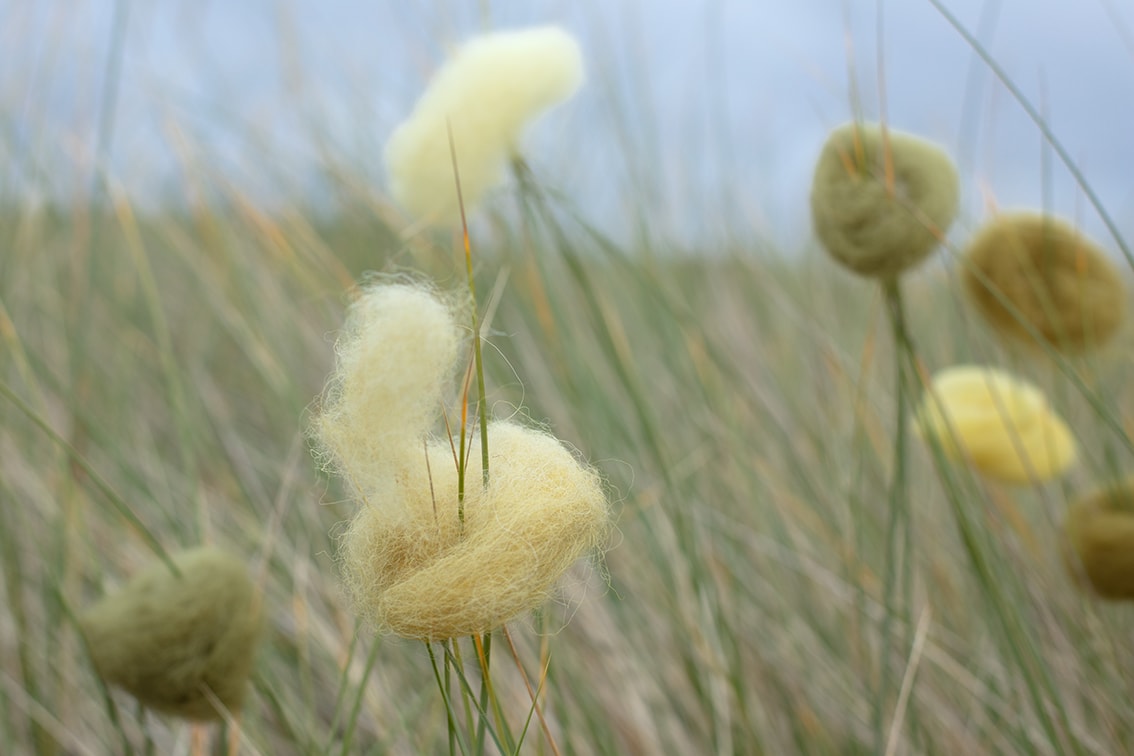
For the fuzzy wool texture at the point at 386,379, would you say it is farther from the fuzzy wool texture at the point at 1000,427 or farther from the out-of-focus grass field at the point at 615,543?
the fuzzy wool texture at the point at 1000,427

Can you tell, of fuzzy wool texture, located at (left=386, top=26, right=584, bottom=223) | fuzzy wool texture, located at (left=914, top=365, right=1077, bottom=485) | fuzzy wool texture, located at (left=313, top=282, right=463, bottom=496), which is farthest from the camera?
fuzzy wool texture, located at (left=914, top=365, right=1077, bottom=485)

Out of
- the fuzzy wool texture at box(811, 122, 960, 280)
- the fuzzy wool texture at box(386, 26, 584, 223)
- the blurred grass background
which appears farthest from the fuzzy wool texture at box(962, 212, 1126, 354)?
the fuzzy wool texture at box(386, 26, 584, 223)

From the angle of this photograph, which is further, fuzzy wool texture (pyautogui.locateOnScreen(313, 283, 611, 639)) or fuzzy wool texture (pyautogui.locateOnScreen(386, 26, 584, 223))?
fuzzy wool texture (pyautogui.locateOnScreen(386, 26, 584, 223))

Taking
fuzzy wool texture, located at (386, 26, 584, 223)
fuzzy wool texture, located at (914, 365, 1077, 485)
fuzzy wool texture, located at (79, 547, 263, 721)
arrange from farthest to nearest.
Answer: fuzzy wool texture, located at (914, 365, 1077, 485) < fuzzy wool texture, located at (386, 26, 584, 223) < fuzzy wool texture, located at (79, 547, 263, 721)

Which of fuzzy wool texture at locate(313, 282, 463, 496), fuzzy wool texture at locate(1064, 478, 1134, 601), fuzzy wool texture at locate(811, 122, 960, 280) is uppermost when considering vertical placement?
fuzzy wool texture at locate(811, 122, 960, 280)

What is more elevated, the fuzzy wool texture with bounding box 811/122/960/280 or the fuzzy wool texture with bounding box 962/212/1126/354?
the fuzzy wool texture with bounding box 811/122/960/280

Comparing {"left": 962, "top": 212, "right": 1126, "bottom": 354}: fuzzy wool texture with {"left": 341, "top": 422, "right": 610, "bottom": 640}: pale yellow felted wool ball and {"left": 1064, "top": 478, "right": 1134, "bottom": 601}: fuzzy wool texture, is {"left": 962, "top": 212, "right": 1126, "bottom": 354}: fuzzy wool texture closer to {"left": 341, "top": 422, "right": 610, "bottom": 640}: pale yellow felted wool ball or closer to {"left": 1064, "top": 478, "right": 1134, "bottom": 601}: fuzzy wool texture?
{"left": 1064, "top": 478, "right": 1134, "bottom": 601}: fuzzy wool texture
